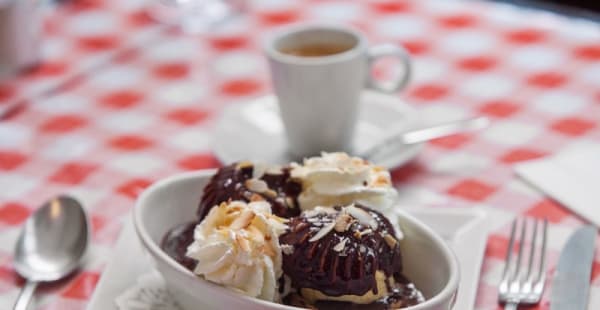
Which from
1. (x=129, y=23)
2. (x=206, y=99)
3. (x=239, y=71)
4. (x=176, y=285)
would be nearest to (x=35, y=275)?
(x=176, y=285)

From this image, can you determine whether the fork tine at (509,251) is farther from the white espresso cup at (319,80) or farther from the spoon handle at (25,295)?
the spoon handle at (25,295)

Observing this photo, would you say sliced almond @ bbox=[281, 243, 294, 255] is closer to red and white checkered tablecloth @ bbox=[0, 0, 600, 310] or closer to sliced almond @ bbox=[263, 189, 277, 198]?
sliced almond @ bbox=[263, 189, 277, 198]

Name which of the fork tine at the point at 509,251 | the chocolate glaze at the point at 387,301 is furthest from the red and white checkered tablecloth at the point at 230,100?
the chocolate glaze at the point at 387,301

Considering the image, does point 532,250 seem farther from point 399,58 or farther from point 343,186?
point 399,58

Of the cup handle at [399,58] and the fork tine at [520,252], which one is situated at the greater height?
the cup handle at [399,58]

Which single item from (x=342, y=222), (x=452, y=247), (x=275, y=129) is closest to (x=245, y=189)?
(x=342, y=222)

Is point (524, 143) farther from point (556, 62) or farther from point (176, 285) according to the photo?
point (176, 285)

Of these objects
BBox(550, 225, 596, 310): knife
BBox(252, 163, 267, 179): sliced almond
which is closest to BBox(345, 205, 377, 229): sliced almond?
BBox(252, 163, 267, 179): sliced almond
